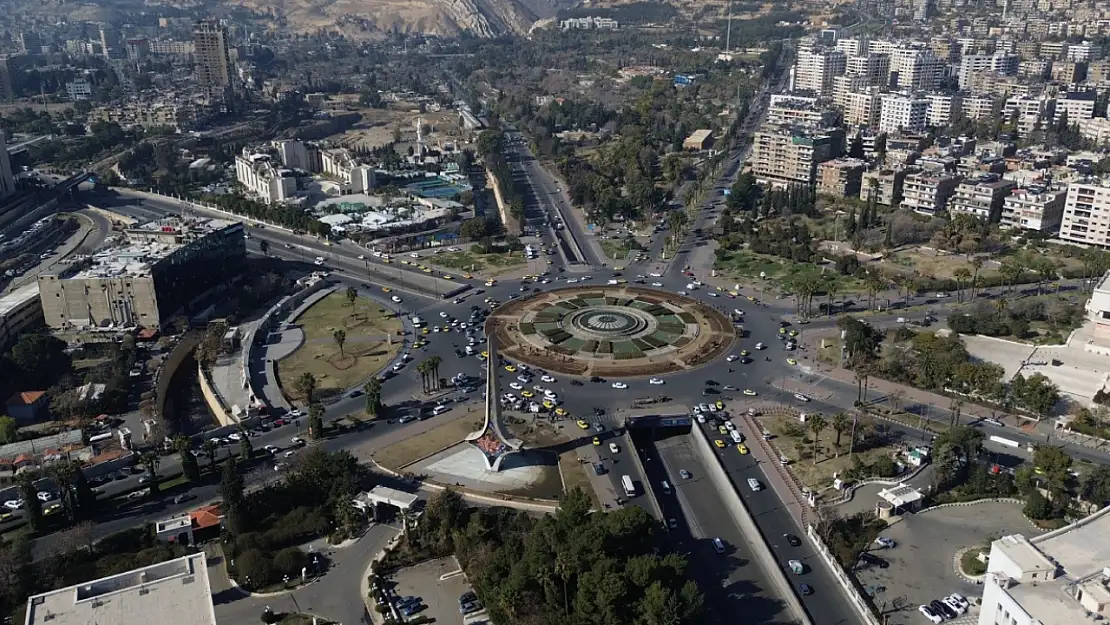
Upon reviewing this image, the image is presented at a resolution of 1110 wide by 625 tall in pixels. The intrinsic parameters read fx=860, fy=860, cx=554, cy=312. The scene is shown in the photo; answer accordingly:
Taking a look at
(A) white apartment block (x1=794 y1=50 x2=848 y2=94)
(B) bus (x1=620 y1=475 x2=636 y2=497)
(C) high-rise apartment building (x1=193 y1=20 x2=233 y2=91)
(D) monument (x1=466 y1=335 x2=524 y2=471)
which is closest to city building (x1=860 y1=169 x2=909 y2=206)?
(B) bus (x1=620 y1=475 x2=636 y2=497)

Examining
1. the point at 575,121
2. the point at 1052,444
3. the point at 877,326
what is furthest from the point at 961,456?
the point at 575,121

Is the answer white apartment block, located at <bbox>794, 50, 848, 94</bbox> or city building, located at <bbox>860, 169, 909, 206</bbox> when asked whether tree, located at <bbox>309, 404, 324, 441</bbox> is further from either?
white apartment block, located at <bbox>794, 50, 848, 94</bbox>

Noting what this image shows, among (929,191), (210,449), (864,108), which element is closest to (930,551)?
(210,449)

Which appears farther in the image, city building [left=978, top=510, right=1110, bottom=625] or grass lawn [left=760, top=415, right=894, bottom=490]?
grass lawn [left=760, top=415, right=894, bottom=490]

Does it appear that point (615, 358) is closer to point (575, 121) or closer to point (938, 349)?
point (938, 349)

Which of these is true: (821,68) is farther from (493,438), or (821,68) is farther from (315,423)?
(315,423)

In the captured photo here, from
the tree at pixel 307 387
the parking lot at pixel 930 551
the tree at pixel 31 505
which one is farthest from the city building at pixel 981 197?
the tree at pixel 31 505

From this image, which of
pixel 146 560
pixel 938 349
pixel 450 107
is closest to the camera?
pixel 146 560
